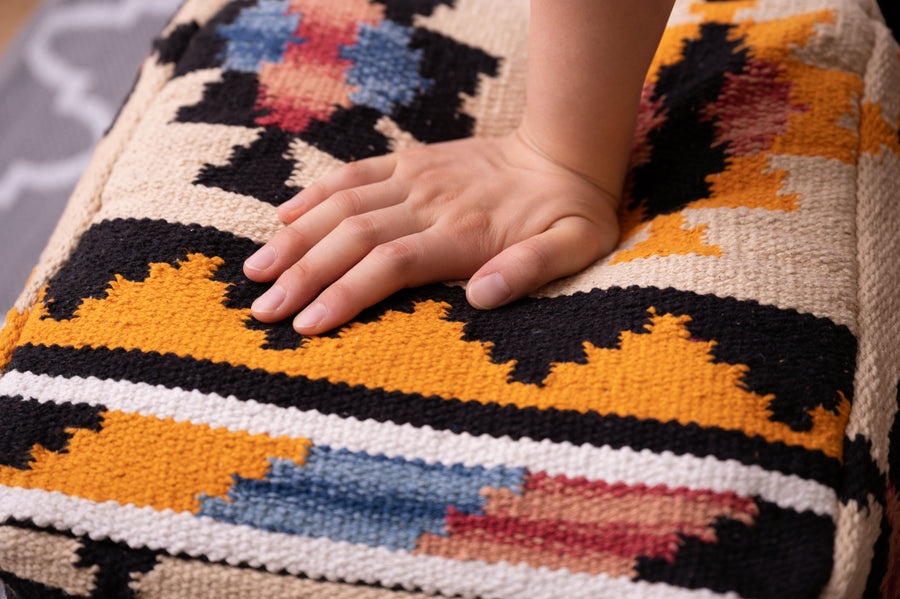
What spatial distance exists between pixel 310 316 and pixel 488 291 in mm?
134

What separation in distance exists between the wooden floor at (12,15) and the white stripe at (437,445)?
1.23 meters

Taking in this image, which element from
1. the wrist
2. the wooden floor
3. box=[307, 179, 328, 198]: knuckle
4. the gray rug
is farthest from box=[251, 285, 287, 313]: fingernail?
the wooden floor

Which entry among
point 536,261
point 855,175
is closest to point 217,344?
point 536,261

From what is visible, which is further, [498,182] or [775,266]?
[498,182]

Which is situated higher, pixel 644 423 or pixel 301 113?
pixel 301 113

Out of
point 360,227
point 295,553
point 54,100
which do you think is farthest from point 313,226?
point 54,100

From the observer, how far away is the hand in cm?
53

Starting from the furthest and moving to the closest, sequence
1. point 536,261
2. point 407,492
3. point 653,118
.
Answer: point 653,118
point 536,261
point 407,492

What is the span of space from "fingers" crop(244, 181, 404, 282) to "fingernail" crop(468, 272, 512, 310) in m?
0.11

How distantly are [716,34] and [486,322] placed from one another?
0.39 metres

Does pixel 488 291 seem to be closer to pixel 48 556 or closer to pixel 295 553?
pixel 295 553

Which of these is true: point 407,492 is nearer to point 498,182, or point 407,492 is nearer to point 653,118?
point 498,182

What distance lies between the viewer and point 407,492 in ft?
1.45

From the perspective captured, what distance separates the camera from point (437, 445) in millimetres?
453
